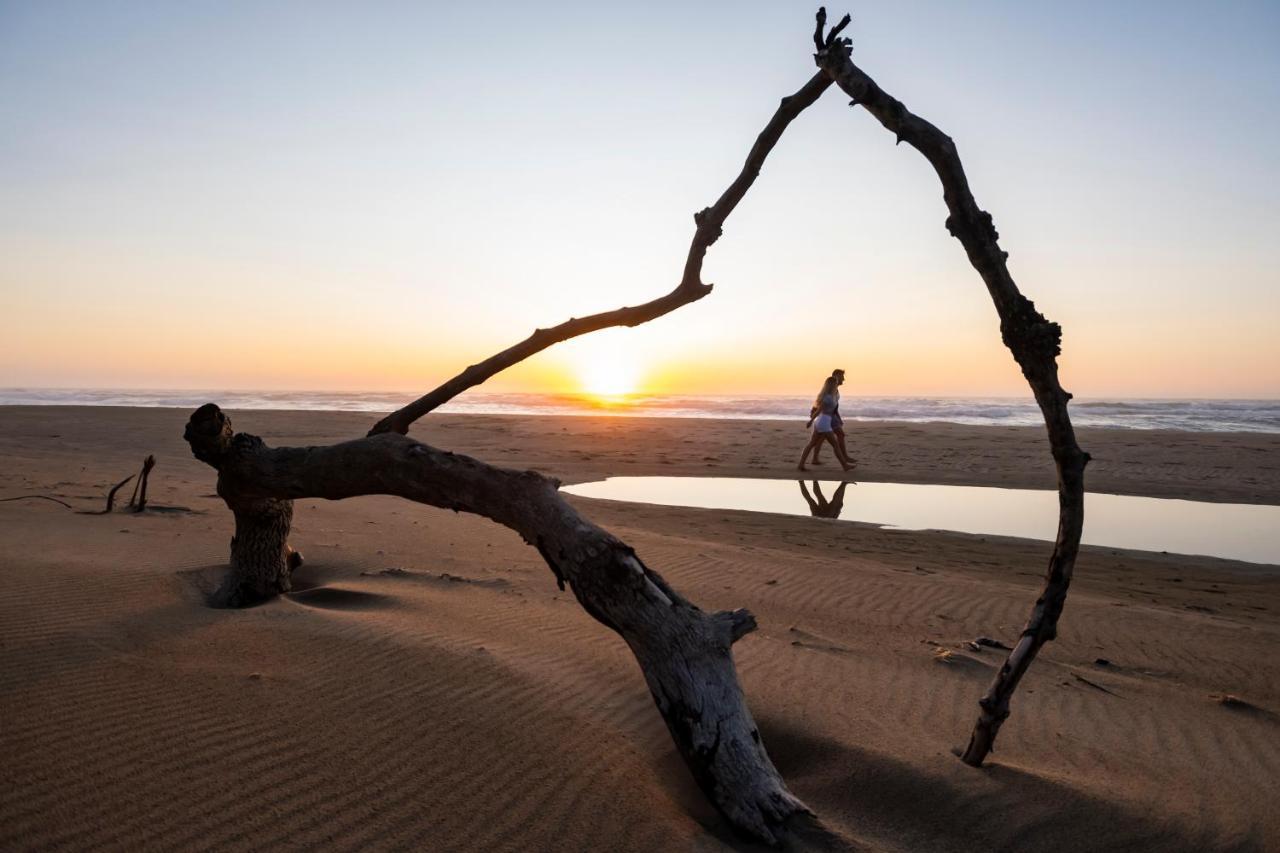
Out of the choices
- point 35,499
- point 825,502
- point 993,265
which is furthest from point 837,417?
point 993,265

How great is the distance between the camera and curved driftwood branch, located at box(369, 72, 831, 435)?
3.44 meters

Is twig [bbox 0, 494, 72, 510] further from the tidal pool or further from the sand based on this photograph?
the tidal pool

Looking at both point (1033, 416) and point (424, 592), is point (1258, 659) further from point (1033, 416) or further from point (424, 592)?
point (1033, 416)

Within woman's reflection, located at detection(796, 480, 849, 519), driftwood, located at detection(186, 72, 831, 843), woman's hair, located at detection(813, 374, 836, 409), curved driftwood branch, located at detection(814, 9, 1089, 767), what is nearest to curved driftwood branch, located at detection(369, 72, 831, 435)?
driftwood, located at detection(186, 72, 831, 843)

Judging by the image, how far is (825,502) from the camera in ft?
45.0

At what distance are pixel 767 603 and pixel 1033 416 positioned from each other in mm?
36396

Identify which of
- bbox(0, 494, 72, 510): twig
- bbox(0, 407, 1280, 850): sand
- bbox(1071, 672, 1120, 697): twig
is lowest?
bbox(1071, 672, 1120, 697): twig

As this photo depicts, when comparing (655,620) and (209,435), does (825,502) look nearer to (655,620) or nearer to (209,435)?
(209,435)

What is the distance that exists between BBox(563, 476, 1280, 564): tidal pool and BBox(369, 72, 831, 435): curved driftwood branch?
8.39 metres

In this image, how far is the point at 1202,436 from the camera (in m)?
25.8

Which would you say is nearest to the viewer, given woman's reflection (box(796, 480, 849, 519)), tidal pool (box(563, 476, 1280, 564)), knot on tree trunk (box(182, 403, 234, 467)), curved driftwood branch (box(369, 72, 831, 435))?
curved driftwood branch (box(369, 72, 831, 435))

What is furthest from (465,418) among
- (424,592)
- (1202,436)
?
(424,592)

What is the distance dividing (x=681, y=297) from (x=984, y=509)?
11.0 metres

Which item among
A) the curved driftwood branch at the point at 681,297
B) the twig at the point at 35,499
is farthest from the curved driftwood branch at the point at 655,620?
the twig at the point at 35,499
